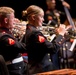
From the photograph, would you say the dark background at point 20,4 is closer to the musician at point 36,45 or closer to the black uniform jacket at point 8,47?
the musician at point 36,45

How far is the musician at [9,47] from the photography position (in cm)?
351

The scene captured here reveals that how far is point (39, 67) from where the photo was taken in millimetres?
3994

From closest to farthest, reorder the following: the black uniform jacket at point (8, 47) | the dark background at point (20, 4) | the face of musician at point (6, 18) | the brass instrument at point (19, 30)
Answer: the black uniform jacket at point (8, 47) → the face of musician at point (6, 18) → the brass instrument at point (19, 30) → the dark background at point (20, 4)

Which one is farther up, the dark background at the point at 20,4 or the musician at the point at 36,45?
the dark background at the point at 20,4

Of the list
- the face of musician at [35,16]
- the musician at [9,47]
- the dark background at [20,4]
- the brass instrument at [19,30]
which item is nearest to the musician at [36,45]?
the face of musician at [35,16]

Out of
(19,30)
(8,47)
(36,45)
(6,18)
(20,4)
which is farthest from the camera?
(20,4)

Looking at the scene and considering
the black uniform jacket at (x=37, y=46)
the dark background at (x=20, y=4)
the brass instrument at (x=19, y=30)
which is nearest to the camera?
the black uniform jacket at (x=37, y=46)

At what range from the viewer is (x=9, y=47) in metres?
3.51

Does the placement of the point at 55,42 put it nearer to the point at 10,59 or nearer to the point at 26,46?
the point at 26,46

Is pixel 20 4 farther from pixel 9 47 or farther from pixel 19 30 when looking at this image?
pixel 9 47

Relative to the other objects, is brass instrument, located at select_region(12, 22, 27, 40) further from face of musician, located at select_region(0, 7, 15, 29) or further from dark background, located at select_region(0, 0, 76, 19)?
dark background, located at select_region(0, 0, 76, 19)

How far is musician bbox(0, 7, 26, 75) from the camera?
3.51m

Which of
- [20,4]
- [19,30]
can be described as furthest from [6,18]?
[20,4]

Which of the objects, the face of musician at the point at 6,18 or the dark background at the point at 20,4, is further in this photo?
the dark background at the point at 20,4
